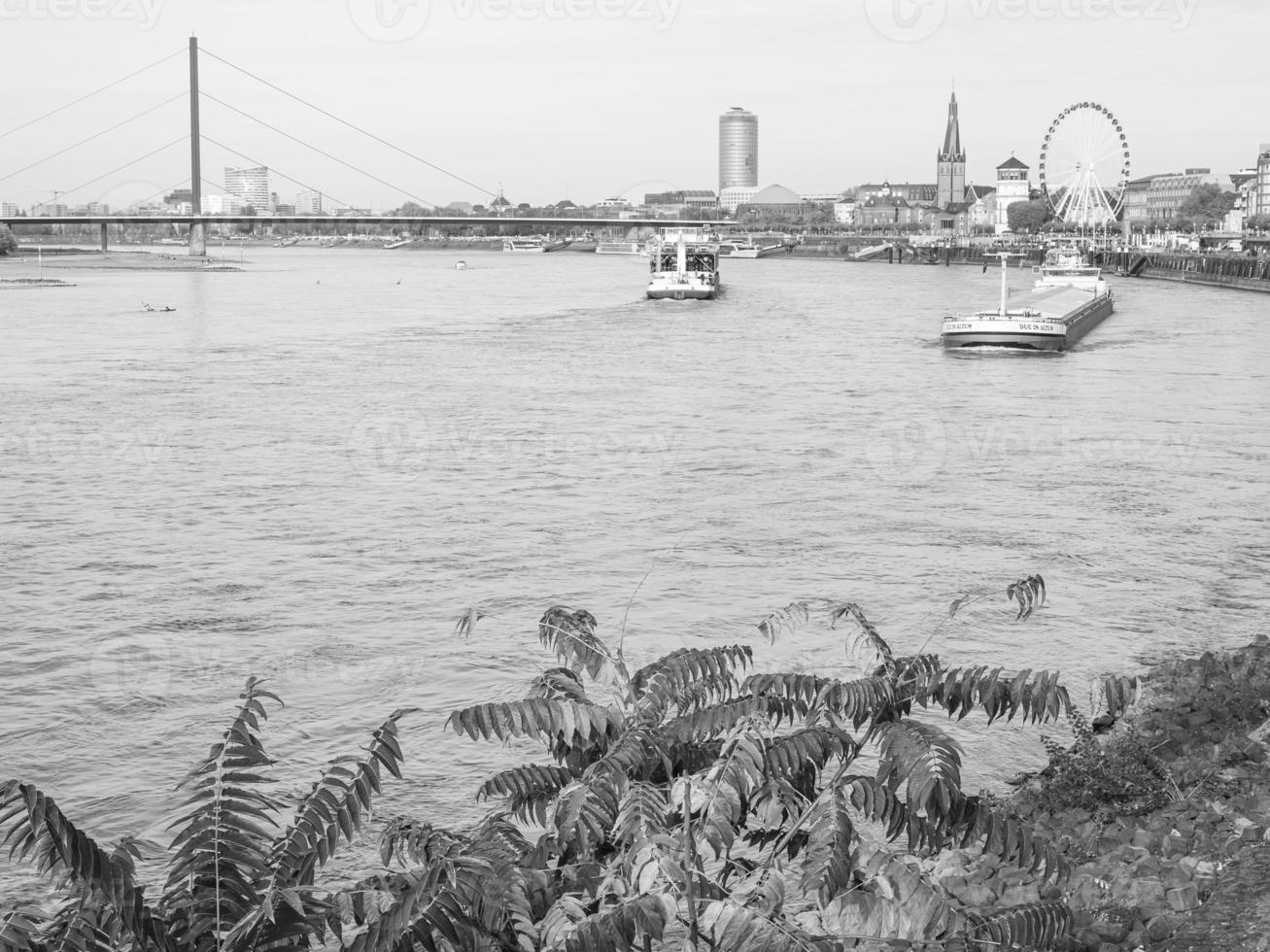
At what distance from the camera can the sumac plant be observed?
14.3 ft

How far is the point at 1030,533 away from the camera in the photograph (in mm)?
17281

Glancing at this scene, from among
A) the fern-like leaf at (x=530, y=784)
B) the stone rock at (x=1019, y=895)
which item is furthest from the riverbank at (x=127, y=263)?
the fern-like leaf at (x=530, y=784)

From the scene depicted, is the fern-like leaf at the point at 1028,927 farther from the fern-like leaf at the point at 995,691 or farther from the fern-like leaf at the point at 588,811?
the fern-like leaf at the point at 588,811

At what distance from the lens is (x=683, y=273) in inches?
2867

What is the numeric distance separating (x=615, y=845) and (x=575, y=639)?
0.96 meters

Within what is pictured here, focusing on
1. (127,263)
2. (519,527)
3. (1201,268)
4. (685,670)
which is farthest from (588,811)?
(127,263)

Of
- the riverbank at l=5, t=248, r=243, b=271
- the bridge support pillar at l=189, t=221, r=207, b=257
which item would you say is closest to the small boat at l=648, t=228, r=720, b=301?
the riverbank at l=5, t=248, r=243, b=271

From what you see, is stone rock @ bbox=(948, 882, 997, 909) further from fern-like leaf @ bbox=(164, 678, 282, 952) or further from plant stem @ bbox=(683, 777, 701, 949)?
fern-like leaf @ bbox=(164, 678, 282, 952)

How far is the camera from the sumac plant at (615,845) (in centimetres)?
437

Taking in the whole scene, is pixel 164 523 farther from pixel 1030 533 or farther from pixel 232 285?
pixel 232 285

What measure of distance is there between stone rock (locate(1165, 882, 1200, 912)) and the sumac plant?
1.43 meters

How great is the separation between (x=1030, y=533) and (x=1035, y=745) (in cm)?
761

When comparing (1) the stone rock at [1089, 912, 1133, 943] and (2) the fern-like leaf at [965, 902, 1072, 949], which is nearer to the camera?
(2) the fern-like leaf at [965, 902, 1072, 949]

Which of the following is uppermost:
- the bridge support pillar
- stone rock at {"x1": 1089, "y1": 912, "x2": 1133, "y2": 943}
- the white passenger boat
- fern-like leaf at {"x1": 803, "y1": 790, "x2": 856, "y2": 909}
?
the bridge support pillar
